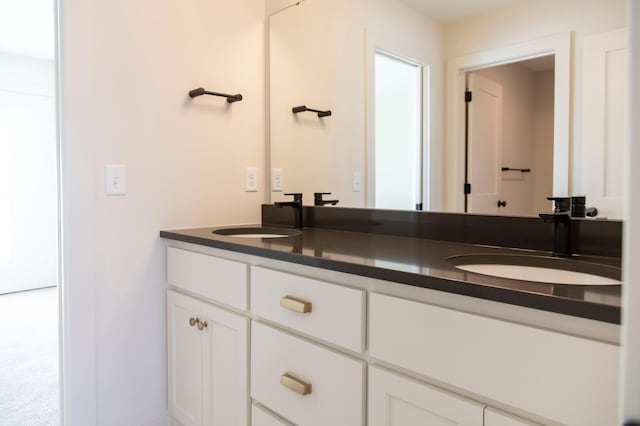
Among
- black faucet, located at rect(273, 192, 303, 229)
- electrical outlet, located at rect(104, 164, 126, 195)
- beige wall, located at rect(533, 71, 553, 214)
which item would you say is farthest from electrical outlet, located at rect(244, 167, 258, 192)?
beige wall, located at rect(533, 71, 553, 214)

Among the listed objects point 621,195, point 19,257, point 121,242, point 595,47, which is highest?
point 595,47

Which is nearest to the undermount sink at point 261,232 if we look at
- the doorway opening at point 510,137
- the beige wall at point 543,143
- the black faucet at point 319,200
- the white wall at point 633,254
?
the black faucet at point 319,200

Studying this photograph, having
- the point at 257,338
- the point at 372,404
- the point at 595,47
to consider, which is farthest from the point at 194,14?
the point at 372,404

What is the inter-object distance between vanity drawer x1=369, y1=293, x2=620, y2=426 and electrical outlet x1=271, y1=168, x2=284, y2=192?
4.12 ft

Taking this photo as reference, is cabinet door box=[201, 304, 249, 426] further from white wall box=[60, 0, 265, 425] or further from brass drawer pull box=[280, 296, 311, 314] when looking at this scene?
white wall box=[60, 0, 265, 425]

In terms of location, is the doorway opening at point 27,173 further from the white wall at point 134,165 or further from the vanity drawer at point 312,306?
the vanity drawer at point 312,306

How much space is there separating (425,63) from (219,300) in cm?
112

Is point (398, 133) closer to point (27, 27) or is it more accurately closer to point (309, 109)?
point (309, 109)

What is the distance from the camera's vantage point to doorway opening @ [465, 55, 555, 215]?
1.29 meters

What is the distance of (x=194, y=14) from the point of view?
188 centimetres

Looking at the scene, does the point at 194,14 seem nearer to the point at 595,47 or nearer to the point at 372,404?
the point at 595,47

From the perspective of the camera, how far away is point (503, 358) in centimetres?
78

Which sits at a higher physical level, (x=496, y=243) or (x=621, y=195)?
(x=621, y=195)

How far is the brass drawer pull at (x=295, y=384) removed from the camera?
1.15 meters
